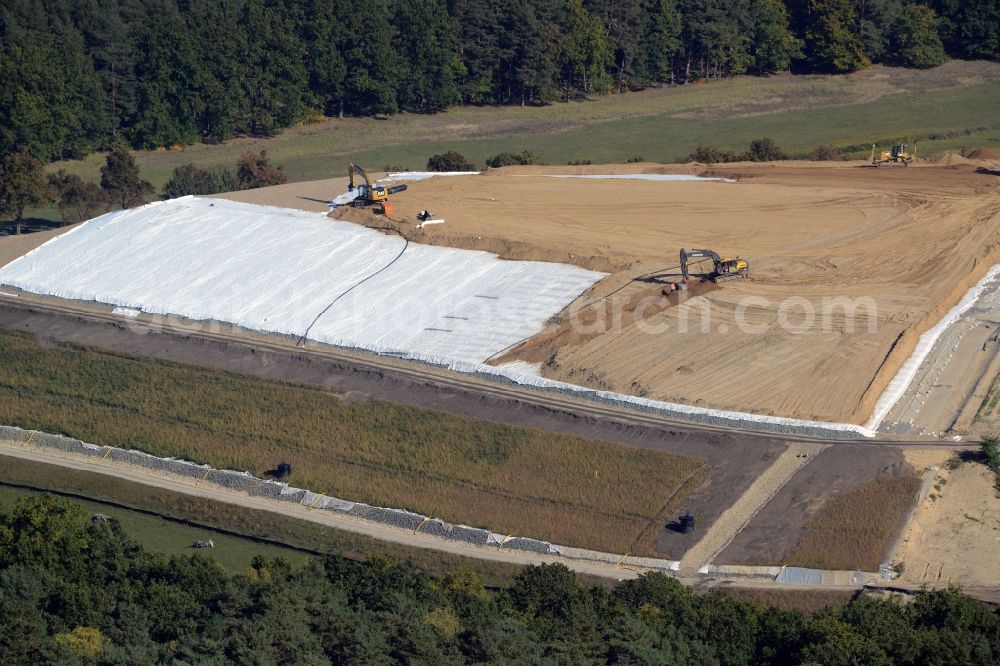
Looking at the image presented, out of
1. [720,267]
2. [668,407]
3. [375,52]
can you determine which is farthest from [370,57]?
[668,407]

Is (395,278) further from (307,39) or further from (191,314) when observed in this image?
(307,39)

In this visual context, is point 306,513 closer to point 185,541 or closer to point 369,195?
point 185,541

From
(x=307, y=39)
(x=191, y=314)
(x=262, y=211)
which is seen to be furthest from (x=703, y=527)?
(x=307, y=39)

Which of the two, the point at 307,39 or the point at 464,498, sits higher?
the point at 307,39

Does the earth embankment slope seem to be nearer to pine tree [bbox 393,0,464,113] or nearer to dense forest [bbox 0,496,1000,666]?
dense forest [bbox 0,496,1000,666]

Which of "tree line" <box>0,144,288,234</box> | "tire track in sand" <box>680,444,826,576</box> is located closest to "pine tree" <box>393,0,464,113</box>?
"tree line" <box>0,144,288,234</box>
